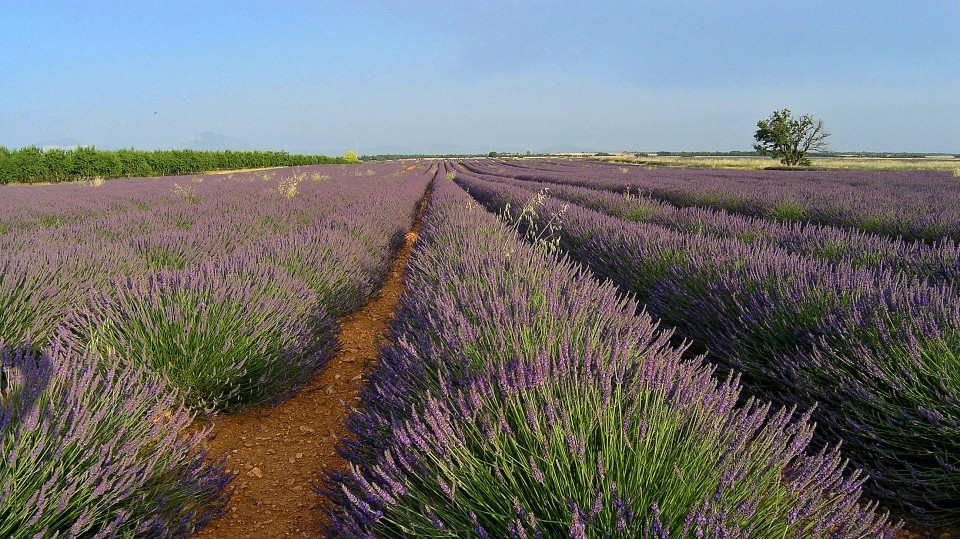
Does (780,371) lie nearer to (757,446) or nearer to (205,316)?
(757,446)

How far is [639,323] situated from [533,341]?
53 centimetres

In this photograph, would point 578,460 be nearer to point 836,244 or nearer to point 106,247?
point 836,244

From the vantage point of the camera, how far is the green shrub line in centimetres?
2350

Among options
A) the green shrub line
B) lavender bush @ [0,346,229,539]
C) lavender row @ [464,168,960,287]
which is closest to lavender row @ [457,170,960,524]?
lavender row @ [464,168,960,287]

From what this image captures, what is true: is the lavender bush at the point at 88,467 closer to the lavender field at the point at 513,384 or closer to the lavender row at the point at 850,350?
the lavender field at the point at 513,384

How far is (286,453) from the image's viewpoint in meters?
2.41

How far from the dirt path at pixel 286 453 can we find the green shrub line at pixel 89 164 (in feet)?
94.2

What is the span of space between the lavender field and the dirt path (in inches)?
4.6

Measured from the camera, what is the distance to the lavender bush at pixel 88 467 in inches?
47.3

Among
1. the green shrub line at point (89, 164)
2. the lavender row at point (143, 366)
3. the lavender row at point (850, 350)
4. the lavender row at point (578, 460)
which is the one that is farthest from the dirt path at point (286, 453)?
the green shrub line at point (89, 164)

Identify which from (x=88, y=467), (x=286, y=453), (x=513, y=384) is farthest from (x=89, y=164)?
(x=513, y=384)

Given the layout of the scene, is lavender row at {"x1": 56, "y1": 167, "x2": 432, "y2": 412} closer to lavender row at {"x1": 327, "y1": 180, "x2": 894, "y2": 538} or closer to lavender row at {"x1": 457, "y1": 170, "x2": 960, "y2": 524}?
lavender row at {"x1": 327, "y1": 180, "x2": 894, "y2": 538}

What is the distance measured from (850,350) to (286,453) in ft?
9.07

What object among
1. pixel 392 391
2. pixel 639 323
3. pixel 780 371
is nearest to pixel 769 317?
pixel 780 371
